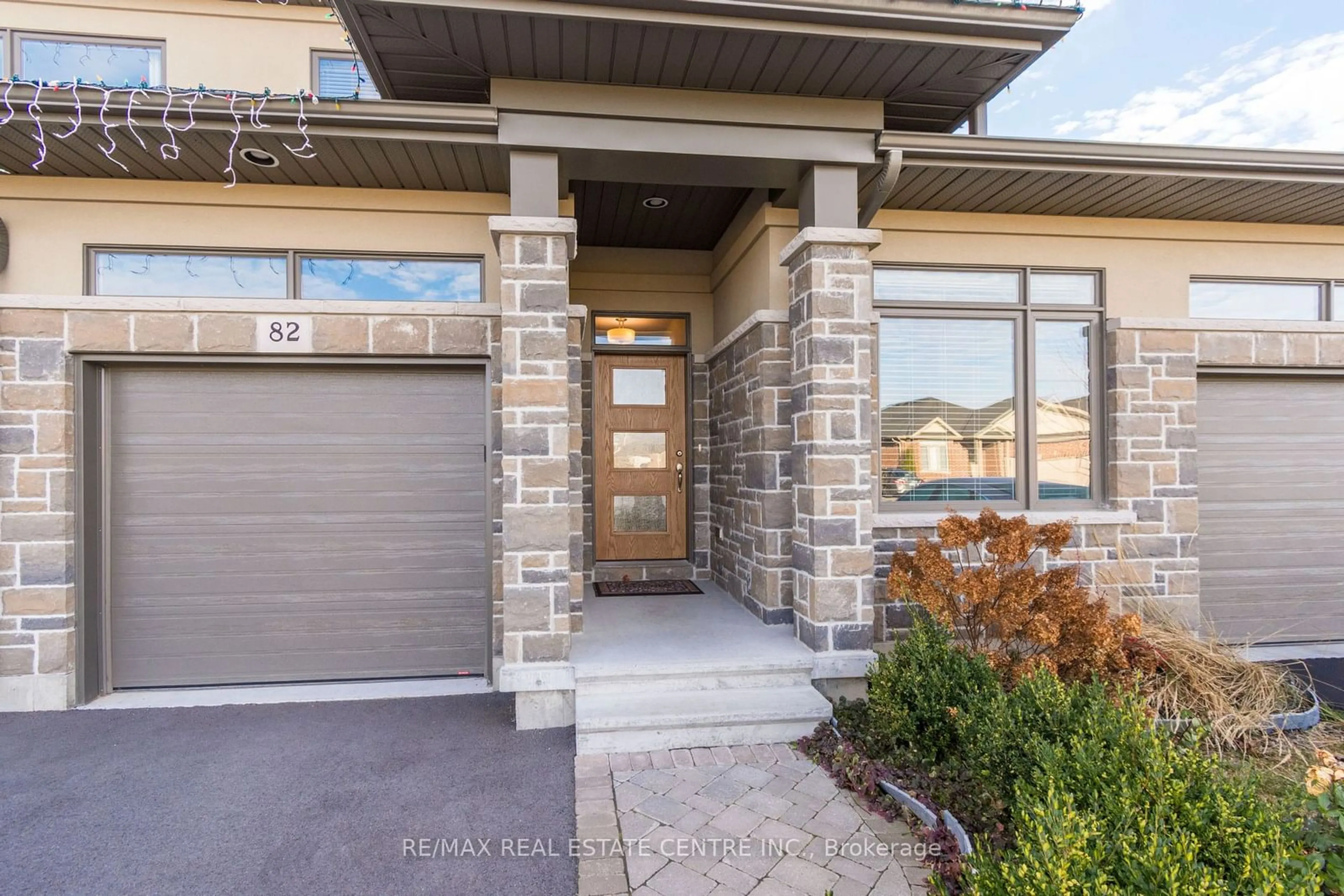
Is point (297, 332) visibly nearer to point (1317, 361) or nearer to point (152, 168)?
point (152, 168)

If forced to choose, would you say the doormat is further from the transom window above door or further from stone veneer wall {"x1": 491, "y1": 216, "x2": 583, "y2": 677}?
the transom window above door

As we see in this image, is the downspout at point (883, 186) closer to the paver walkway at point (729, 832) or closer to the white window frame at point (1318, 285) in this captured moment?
the white window frame at point (1318, 285)

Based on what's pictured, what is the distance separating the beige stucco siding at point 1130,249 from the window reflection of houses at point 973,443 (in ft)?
2.99

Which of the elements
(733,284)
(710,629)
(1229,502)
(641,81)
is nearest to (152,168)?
(641,81)

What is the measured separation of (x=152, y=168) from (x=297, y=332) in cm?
125

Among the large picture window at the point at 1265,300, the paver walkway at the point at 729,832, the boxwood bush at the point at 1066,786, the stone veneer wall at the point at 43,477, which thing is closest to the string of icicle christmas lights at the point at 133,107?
the stone veneer wall at the point at 43,477

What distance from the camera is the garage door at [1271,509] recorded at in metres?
4.95

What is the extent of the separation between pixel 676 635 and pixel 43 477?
4038 mm

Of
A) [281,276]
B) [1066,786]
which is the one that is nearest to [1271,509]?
[1066,786]

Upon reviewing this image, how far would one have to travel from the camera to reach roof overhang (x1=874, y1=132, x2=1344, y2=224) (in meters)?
3.96

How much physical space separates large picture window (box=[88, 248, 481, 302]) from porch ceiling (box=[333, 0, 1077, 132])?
1077mm

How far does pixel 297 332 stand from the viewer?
13.3 ft

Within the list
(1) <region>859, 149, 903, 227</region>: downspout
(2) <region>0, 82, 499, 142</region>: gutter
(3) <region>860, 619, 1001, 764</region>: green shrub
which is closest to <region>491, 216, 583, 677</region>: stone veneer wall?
(2) <region>0, 82, 499, 142</region>: gutter

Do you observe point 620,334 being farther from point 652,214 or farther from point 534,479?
point 534,479
